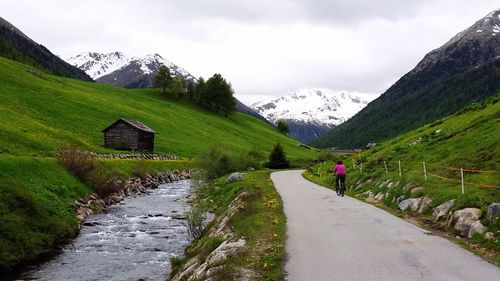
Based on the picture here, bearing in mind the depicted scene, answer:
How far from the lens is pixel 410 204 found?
23438mm

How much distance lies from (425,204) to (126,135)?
65.1m

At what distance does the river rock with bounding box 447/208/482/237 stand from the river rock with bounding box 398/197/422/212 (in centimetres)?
418

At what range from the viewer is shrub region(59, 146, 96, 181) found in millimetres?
38000

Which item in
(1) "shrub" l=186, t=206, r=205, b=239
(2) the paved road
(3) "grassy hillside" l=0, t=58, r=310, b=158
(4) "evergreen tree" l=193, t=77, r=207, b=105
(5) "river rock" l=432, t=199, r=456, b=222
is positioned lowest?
(1) "shrub" l=186, t=206, r=205, b=239

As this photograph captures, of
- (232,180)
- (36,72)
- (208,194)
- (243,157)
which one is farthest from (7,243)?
(36,72)

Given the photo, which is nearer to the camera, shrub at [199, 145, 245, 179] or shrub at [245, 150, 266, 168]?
shrub at [199, 145, 245, 179]

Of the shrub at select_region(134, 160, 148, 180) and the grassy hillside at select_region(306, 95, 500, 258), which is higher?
the grassy hillside at select_region(306, 95, 500, 258)

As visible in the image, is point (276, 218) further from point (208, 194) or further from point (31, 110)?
point (31, 110)

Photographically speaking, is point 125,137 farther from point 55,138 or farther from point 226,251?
point 226,251

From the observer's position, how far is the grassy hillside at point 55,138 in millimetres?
23062

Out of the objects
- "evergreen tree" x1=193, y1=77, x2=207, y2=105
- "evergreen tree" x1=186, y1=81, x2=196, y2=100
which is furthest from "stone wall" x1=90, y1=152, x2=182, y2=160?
"evergreen tree" x1=186, y1=81, x2=196, y2=100

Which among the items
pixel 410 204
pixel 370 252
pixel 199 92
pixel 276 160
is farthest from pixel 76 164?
pixel 199 92

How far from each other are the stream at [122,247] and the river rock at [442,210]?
12212 millimetres

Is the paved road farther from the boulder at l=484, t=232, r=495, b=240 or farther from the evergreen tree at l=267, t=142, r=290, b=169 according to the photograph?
the evergreen tree at l=267, t=142, r=290, b=169
